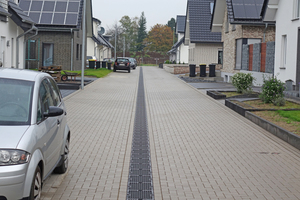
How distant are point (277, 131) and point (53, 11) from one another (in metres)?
28.3

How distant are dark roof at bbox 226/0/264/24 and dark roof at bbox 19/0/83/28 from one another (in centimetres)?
1186

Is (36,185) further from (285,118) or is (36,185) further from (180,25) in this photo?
(180,25)

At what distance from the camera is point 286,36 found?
20.0 meters

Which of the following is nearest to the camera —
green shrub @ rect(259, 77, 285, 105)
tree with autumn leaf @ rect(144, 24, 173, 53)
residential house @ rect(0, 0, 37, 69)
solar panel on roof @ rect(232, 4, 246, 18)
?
green shrub @ rect(259, 77, 285, 105)

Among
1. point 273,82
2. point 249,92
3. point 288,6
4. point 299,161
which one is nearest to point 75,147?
point 299,161

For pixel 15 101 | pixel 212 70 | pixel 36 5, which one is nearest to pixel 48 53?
pixel 36 5

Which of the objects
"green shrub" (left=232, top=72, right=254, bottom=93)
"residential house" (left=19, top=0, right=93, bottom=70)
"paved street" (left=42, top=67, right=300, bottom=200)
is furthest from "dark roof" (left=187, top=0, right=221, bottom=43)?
"paved street" (left=42, top=67, right=300, bottom=200)

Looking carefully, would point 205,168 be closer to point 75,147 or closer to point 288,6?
point 75,147

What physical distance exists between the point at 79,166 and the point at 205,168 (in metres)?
2.04

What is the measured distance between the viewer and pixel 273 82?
46.2 feet

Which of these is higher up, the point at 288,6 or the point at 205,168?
the point at 288,6

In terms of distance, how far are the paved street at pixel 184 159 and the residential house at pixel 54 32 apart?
21.0 metres

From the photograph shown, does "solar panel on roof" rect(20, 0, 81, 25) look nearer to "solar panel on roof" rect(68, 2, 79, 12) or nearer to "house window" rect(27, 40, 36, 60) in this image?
"solar panel on roof" rect(68, 2, 79, 12)

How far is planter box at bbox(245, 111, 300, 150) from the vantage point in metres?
8.98
